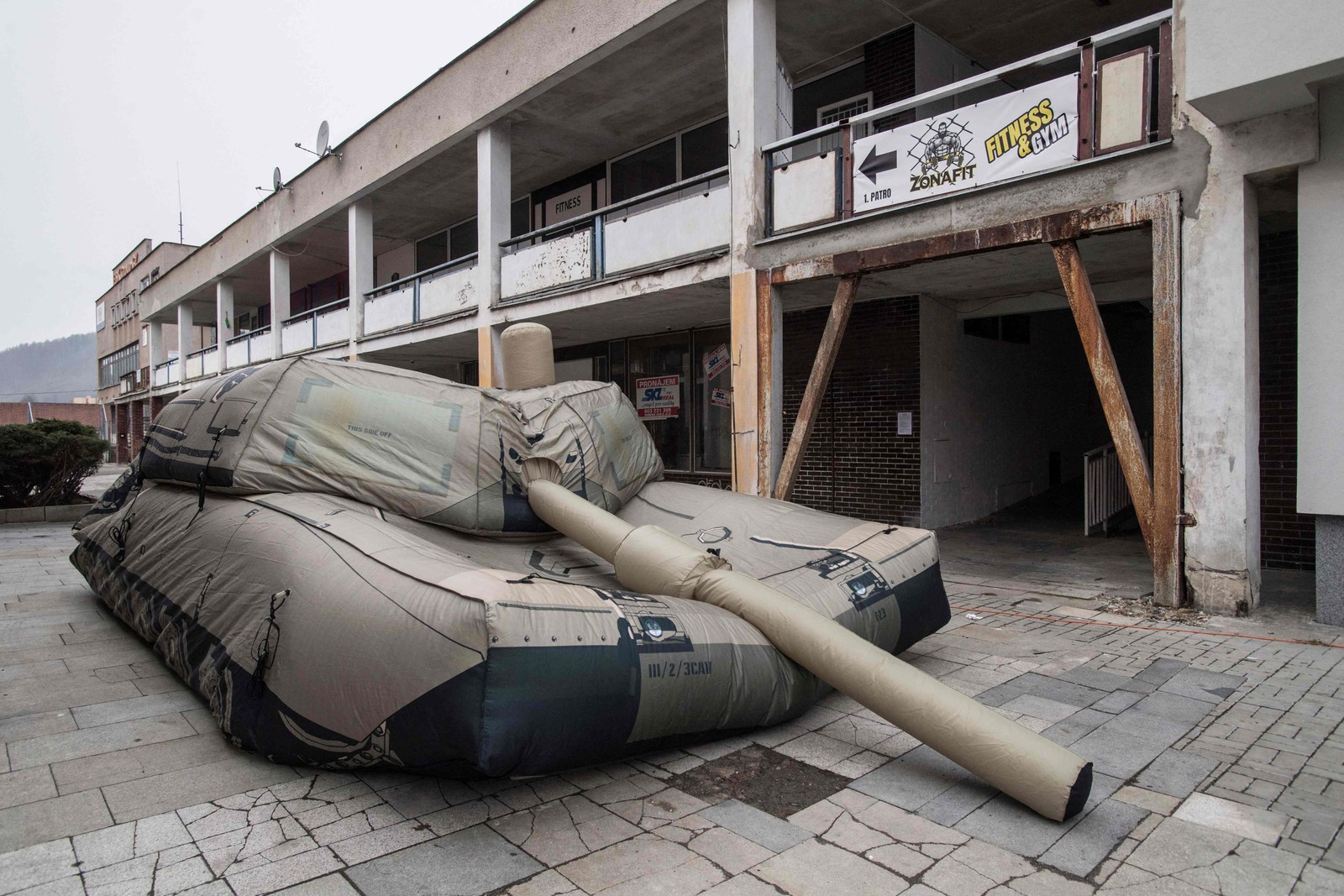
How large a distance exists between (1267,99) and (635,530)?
4.98 m

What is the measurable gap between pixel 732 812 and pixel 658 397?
33.6 feet

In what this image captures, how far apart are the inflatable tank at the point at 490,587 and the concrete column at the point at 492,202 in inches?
267

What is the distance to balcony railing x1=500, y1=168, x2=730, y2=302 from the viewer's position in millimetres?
9047

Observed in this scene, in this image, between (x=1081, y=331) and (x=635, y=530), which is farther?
(x=1081, y=331)

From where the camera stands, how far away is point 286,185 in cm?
1781

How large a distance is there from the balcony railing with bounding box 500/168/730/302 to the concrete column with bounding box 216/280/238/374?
13781mm

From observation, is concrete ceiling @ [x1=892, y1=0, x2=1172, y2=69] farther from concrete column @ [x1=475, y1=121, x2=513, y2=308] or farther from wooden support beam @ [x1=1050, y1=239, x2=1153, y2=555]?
concrete column @ [x1=475, y1=121, x2=513, y2=308]

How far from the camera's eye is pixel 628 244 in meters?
9.95

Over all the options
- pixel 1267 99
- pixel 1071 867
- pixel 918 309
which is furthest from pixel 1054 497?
pixel 1071 867

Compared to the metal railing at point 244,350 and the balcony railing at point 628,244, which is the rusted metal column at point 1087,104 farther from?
the metal railing at point 244,350

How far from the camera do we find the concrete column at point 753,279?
8.44 metres

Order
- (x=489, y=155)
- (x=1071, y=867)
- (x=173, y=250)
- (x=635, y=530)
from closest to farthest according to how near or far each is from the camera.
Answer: (x=1071, y=867), (x=635, y=530), (x=489, y=155), (x=173, y=250)

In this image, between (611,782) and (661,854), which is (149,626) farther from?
(661,854)

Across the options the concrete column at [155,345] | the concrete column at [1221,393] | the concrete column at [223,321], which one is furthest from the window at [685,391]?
the concrete column at [155,345]
